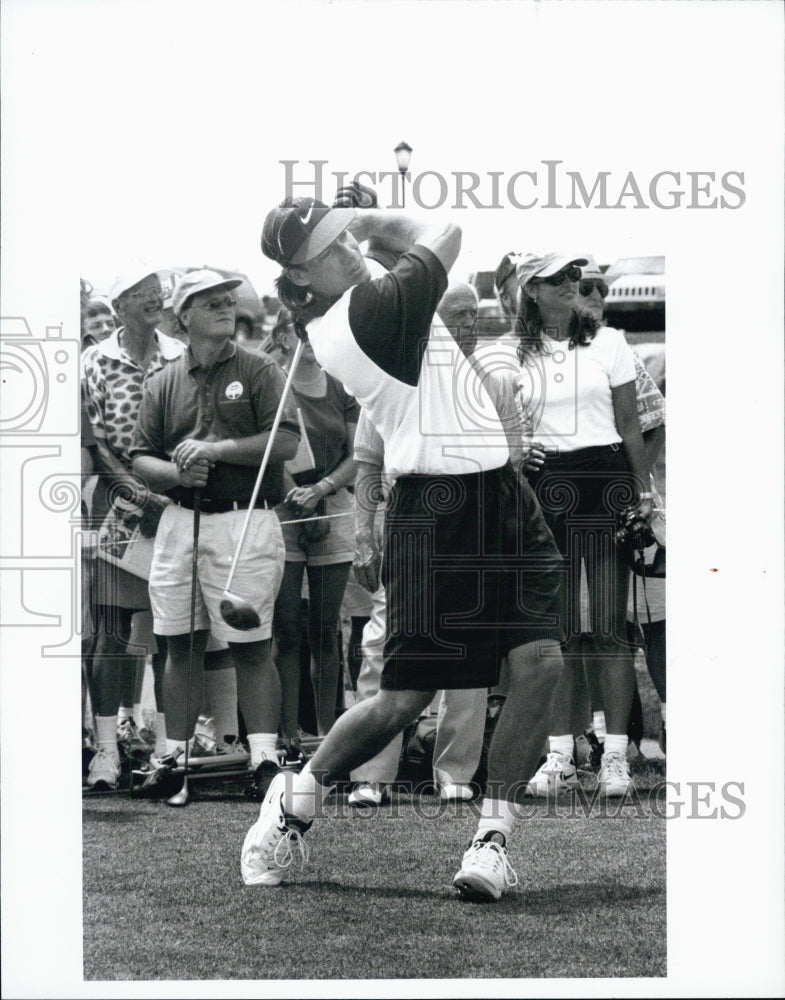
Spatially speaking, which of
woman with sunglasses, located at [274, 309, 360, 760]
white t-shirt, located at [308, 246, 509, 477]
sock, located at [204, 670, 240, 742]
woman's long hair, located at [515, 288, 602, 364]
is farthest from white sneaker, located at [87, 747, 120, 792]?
woman's long hair, located at [515, 288, 602, 364]

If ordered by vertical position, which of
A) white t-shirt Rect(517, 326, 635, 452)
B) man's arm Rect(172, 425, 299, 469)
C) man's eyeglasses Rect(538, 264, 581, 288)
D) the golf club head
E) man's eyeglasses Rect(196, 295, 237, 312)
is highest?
man's eyeglasses Rect(538, 264, 581, 288)

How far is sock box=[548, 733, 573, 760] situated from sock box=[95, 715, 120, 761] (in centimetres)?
123

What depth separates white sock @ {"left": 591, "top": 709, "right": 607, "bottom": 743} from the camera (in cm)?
463

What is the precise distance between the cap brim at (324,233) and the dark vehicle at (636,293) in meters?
0.74

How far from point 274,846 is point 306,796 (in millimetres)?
164

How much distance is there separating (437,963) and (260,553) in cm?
125

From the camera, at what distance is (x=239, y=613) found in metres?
4.61

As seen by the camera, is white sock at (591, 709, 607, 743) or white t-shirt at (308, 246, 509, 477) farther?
white sock at (591, 709, 607, 743)

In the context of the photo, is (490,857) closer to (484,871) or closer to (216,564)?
(484,871)

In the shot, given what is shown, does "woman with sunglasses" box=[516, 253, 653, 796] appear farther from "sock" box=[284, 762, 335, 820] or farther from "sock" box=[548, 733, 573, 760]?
"sock" box=[284, 762, 335, 820]

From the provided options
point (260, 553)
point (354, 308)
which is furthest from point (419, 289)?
point (260, 553)

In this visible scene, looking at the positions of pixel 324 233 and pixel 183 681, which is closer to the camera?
pixel 324 233

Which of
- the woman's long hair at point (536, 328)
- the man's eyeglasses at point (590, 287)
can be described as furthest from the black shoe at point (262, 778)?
the man's eyeglasses at point (590, 287)

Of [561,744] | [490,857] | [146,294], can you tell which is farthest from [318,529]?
[490,857]
